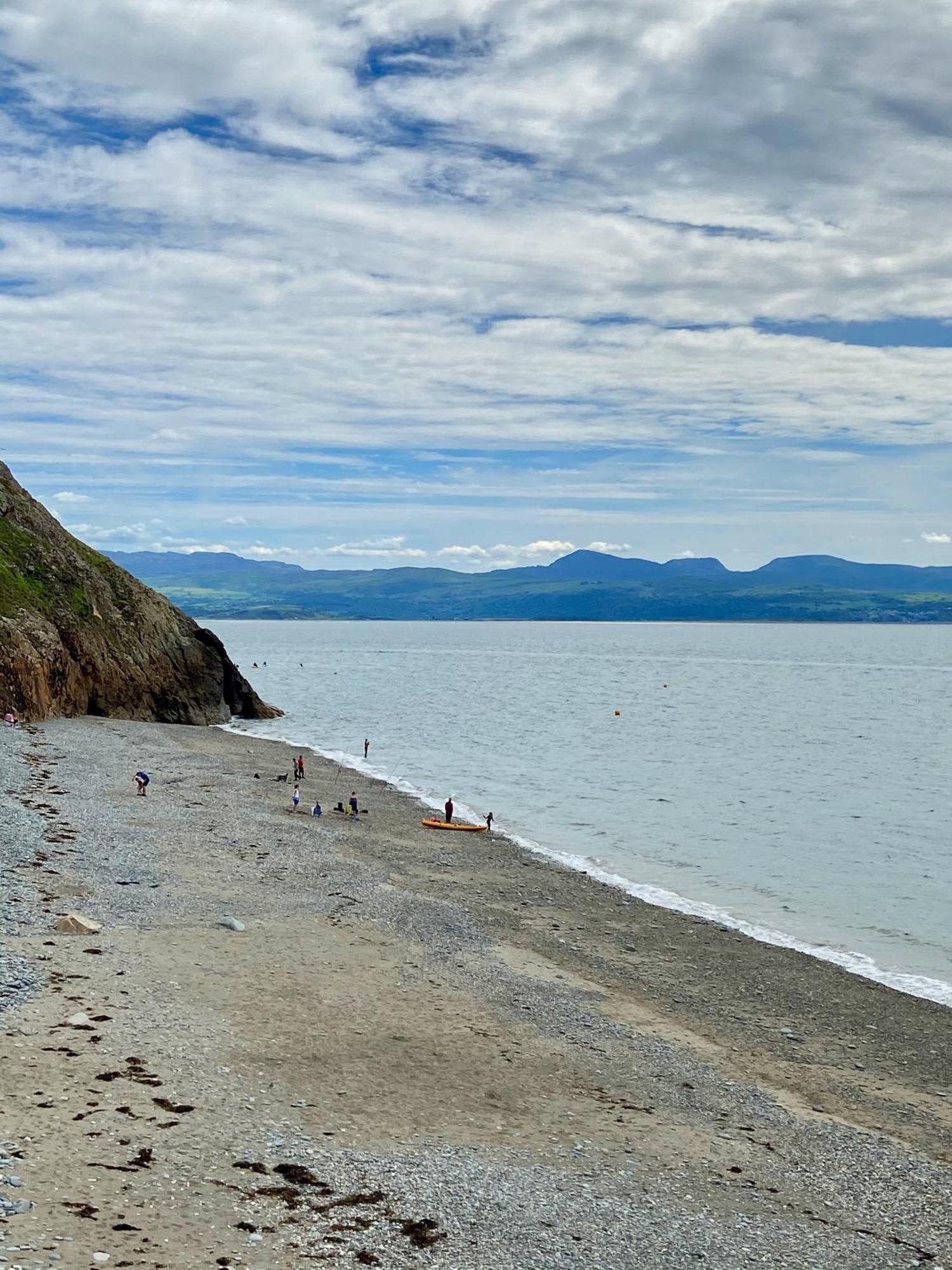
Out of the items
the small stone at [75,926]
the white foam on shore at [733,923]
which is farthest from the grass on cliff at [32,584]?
the small stone at [75,926]

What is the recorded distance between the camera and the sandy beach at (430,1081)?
13.5 metres

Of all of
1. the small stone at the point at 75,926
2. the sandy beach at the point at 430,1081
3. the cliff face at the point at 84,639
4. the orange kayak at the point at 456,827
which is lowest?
the orange kayak at the point at 456,827

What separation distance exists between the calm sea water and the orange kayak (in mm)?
2363

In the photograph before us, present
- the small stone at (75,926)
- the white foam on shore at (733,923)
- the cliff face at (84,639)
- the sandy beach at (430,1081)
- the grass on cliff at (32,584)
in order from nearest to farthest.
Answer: the sandy beach at (430,1081), the small stone at (75,926), the white foam on shore at (733,923), the cliff face at (84,639), the grass on cliff at (32,584)

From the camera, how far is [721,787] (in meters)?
65.4

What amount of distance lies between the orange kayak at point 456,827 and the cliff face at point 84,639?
3052cm

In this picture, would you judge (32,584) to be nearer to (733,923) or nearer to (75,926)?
(75,926)

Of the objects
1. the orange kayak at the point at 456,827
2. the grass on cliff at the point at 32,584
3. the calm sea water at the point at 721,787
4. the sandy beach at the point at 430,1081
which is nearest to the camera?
the sandy beach at the point at 430,1081

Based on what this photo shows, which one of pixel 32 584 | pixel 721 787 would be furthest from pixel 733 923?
pixel 32 584

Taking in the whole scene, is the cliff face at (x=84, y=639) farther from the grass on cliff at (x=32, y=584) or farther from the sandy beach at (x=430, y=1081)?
the sandy beach at (x=430, y=1081)

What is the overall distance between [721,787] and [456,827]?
80.7 feet

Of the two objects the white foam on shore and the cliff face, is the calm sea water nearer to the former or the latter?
the white foam on shore

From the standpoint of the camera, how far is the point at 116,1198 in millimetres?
12875

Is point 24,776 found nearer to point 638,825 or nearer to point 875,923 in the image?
point 638,825
